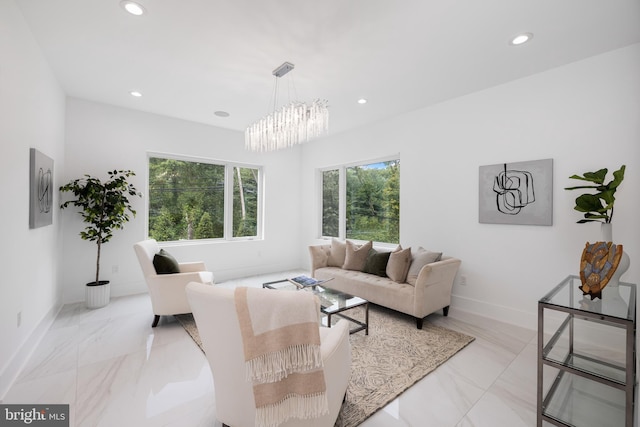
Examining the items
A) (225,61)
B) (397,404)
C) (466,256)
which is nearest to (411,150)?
(466,256)

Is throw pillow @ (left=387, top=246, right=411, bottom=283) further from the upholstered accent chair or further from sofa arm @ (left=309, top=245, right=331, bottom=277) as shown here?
the upholstered accent chair

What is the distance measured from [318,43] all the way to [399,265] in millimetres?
2574

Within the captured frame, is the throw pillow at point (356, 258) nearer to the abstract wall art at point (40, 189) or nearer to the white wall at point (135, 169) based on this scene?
the white wall at point (135, 169)

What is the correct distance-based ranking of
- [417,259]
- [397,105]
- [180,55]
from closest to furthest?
[180,55]
[417,259]
[397,105]

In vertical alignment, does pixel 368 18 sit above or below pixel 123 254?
above

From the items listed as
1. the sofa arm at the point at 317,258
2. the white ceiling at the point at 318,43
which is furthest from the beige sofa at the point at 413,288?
the white ceiling at the point at 318,43

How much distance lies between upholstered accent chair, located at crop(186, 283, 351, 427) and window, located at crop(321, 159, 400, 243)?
10.6 ft

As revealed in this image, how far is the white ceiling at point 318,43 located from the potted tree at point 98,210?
3.99 ft

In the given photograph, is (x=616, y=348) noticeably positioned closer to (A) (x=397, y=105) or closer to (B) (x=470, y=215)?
(B) (x=470, y=215)

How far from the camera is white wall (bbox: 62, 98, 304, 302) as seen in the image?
3805mm

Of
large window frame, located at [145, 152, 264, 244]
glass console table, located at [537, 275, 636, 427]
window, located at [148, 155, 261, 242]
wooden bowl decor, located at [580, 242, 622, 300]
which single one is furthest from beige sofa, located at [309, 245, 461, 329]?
window, located at [148, 155, 261, 242]

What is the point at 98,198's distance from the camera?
3602 mm

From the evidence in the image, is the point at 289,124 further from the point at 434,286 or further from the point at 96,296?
the point at 96,296

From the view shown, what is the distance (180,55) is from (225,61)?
0.42m
